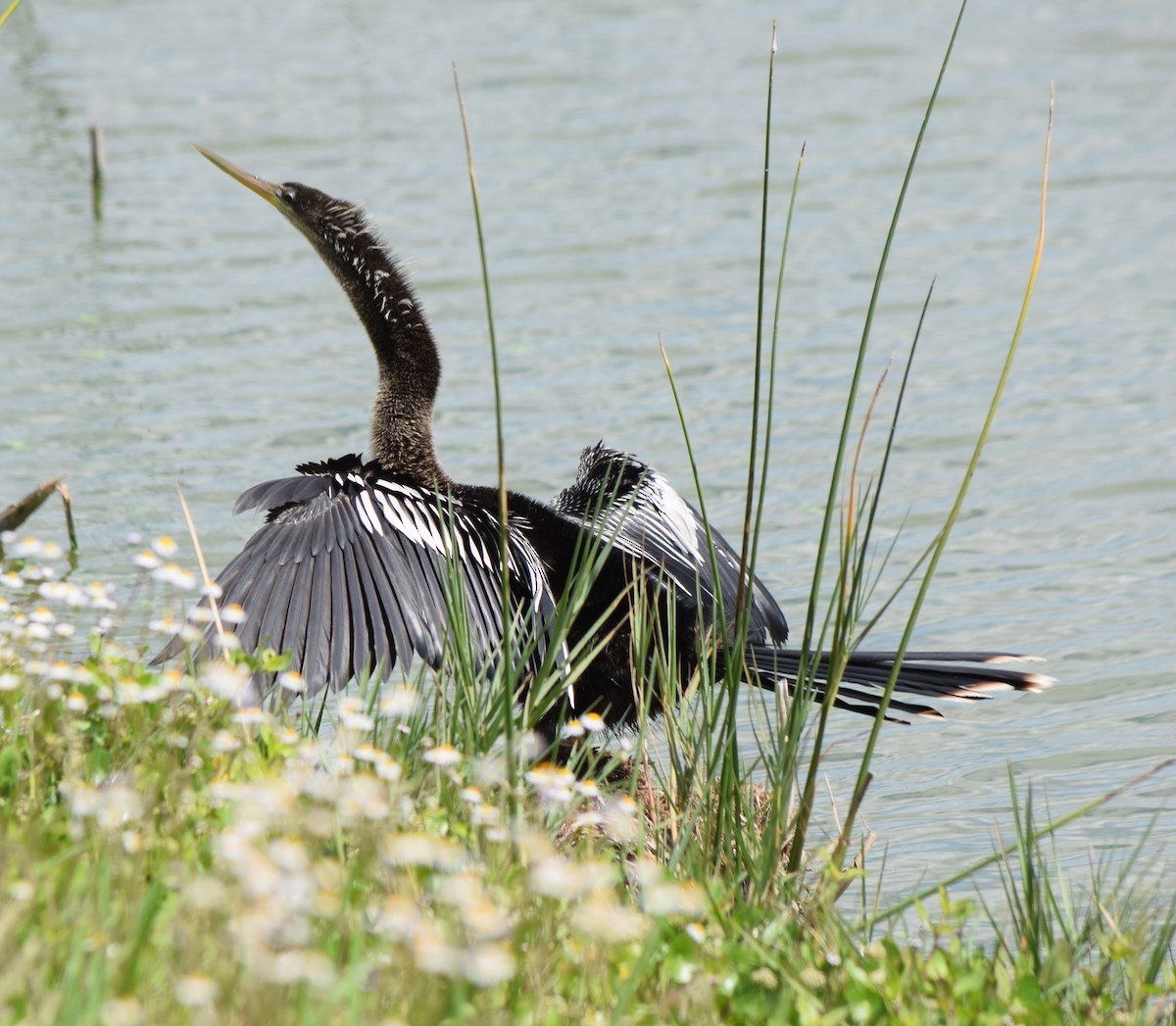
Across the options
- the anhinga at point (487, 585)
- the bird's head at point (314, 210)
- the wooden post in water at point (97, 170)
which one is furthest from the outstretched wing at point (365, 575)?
the wooden post in water at point (97, 170)

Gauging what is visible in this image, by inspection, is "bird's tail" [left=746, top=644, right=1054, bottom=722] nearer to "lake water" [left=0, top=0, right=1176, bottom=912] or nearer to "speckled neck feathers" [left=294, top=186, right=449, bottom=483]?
"lake water" [left=0, top=0, right=1176, bottom=912]

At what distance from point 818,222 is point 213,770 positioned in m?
8.29

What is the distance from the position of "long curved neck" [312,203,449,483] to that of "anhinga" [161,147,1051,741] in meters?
0.03

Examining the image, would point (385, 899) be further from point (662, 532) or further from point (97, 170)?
point (97, 170)

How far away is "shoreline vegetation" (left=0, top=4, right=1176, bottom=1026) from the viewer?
6.23 feet

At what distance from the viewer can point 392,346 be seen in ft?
16.1

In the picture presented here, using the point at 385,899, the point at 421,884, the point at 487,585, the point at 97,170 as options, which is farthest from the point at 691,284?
the point at 385,899

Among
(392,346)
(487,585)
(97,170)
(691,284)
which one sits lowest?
(487,585)

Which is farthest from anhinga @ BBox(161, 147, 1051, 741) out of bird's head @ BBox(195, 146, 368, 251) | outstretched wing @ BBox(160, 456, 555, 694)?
bird's head @ BBox(195, 146, 368, 251)

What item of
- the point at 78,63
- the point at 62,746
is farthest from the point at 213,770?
the point at 78,63

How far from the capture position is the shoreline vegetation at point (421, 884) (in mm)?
1897

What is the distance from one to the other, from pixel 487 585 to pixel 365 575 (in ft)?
0.99

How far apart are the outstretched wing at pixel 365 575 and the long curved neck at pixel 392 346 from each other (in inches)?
25.7

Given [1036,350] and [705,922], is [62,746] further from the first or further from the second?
[1036,350]
